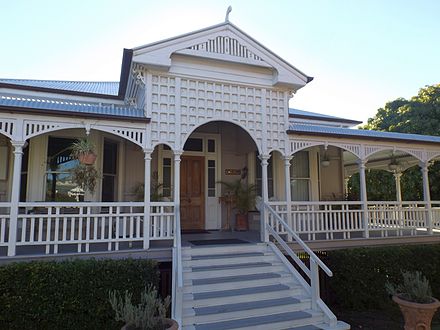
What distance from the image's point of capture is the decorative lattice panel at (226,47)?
8141mm

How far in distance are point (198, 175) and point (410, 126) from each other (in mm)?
16388

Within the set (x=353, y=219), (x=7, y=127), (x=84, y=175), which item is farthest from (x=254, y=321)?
(x=7, y=127)

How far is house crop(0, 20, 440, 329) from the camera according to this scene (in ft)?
20.3

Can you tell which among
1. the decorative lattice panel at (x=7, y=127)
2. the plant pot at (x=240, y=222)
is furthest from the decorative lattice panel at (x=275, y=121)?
the decorative lattice panel at (x=7, y=127)

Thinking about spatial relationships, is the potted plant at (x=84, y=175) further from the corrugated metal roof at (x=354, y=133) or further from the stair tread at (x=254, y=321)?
the corrugated metal roof at (x=354, y=133)

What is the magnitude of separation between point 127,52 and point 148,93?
108 centimetres

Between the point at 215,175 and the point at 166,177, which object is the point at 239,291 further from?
the point at 215,175

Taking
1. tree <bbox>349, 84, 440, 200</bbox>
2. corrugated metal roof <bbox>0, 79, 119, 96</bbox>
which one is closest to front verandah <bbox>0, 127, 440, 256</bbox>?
corrugated metal roof <bbox>0, 79, 119, 96</bbox>

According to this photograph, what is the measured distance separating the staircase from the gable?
4.41m

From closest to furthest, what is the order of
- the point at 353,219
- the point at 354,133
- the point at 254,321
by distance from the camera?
the point at 254,321 < the point at 354,133 < the point at 353,219

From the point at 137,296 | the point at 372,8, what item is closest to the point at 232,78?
the point at 372,8

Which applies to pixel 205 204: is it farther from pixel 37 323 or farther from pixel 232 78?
pixel 37 323

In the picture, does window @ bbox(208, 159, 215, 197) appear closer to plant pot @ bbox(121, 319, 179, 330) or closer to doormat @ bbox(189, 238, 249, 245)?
doormat @ bbox(189, 238, 249, 245)

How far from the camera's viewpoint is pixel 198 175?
10.5 meters
